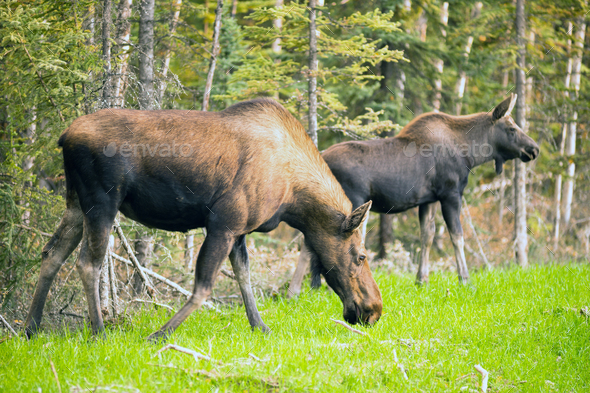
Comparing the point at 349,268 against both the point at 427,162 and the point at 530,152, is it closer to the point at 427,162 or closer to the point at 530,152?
the point at 427,162

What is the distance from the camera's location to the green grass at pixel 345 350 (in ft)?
13.2

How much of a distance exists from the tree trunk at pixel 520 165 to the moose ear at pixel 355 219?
848 centimetres

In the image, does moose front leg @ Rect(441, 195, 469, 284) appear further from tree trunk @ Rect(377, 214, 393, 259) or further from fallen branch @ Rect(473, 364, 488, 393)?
tree trunk @ Rect(377, 214, 393, 259)

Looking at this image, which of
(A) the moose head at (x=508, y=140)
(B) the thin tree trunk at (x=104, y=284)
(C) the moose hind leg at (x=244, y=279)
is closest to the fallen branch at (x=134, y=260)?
(B) the thin tree trunk at (x=104, y=284)

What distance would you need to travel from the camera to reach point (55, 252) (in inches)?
214

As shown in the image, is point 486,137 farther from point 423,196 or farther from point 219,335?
point 219,335

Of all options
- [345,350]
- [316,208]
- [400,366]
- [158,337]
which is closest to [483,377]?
[400,366]

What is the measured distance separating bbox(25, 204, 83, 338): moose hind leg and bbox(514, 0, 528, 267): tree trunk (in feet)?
35.0

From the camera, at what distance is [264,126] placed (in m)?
5.61

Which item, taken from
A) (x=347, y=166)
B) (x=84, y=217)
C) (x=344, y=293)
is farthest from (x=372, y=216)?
(x=84, y=217)

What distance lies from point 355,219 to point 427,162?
9.68ft

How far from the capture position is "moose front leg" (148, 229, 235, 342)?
5.09 meters

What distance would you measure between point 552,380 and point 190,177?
4003 millimetres

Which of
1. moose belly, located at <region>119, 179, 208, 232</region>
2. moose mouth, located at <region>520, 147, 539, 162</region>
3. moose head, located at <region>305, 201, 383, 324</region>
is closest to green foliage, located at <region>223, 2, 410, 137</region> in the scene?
moose mouth, located at <region>520, 147, 539, 162</region>
